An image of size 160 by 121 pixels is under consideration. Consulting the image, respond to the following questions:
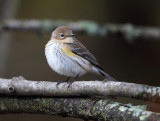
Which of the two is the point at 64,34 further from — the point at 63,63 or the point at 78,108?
the point at 78,108

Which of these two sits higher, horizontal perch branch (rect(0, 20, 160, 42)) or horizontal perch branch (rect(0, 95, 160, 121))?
horizontal perch branch (rect(0, 20, 160, 42))

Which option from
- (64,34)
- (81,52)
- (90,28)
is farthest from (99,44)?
(81,52)

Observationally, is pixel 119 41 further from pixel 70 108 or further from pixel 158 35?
pixel 70 108

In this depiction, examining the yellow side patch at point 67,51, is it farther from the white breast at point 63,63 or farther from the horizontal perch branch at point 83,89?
the horizontal perch branch at point 83,89

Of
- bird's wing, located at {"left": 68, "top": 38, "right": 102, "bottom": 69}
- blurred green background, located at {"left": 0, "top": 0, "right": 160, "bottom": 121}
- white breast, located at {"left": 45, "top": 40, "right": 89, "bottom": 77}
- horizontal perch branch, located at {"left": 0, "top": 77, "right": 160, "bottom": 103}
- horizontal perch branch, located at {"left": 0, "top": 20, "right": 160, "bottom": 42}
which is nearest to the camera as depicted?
horizontal perch branch, located at {"left": 0, "top": 77, "right": 160, "bottom": 103}

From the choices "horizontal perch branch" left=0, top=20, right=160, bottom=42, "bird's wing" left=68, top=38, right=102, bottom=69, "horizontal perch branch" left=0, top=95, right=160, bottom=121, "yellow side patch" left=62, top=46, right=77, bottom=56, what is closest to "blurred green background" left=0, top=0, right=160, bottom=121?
"horizontal perch branch" left=0, top=20, right=160, bottom=42

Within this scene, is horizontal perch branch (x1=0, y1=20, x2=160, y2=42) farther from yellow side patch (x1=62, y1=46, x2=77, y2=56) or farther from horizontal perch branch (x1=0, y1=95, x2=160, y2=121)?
horizontal perch branch (x1=0, y1=95, x2=160, y2=121)

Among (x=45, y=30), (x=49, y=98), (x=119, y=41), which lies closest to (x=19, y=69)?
(x=45, y=30)

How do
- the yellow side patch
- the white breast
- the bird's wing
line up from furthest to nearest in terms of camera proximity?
1. the bird's wing
2. the yellow side patch
3. the white breast
